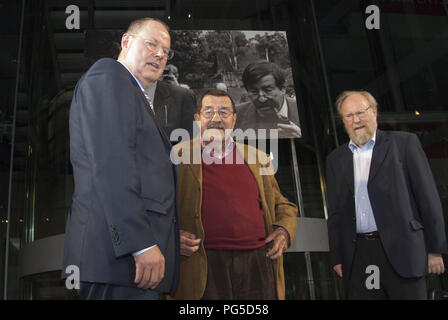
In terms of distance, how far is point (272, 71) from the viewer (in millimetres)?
4195

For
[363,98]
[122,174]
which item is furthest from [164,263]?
[363,98]

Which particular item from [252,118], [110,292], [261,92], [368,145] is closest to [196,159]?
[252,118]

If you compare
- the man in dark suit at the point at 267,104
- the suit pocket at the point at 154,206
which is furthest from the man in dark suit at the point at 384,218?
the suit pocket at the point at 154,206

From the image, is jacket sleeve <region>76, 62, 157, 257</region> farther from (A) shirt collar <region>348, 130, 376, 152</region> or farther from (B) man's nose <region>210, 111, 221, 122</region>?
(A) shirt collar <region>348, 130, 376, 152</region>

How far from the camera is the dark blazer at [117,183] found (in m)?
1.89

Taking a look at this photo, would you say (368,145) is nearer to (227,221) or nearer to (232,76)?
(227,221)

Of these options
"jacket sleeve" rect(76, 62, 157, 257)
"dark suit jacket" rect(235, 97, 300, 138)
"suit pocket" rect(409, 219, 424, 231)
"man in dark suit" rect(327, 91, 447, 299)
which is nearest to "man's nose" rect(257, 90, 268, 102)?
"dark suit jacket" rect(235, 97, 300, 138)

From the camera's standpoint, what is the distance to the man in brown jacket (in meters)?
3.08

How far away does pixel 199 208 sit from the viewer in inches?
126

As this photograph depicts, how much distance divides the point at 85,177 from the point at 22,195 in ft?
6.86

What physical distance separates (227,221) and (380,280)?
1.01 m

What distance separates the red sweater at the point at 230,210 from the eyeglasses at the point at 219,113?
429 mm
